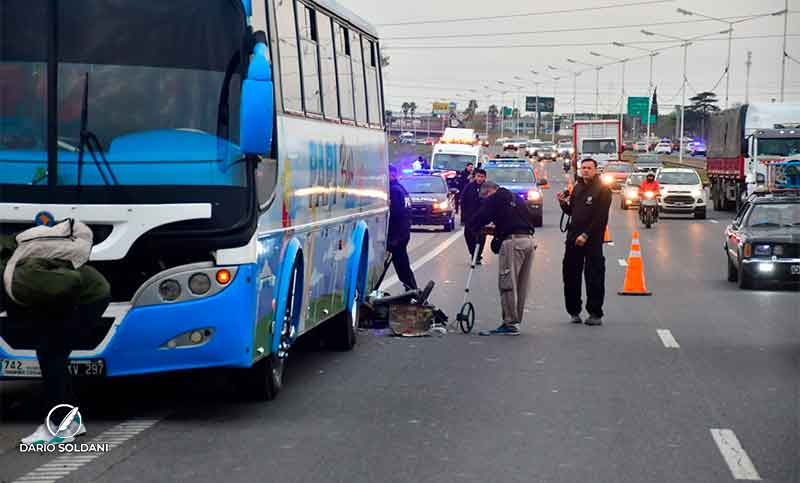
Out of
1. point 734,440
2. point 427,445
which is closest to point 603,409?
point 734,440

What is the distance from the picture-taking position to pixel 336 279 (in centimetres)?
1338

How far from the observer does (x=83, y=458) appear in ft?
27.6

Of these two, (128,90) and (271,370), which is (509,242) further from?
(128,90)

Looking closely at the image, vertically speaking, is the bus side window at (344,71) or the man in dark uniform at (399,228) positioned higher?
the bus side window at (344,71)

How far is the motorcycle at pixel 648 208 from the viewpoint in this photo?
43.9 meters

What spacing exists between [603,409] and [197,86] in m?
3.78

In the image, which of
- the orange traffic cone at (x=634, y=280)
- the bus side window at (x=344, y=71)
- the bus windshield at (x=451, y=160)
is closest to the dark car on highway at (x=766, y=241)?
the orange traffic cone at (x=634, y=280)

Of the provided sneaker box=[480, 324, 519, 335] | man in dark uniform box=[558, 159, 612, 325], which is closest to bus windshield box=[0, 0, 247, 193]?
sneaker box=[480, 324, 519, 335]

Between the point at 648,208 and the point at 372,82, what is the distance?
28.8 meters

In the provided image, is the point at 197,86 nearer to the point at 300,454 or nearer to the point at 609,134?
the point at 300,454

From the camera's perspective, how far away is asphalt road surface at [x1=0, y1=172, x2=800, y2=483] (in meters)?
8.30

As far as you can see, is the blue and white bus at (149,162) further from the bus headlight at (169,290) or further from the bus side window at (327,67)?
the bus side window at (327,67)

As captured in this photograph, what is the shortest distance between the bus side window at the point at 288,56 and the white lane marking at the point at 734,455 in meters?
3.87

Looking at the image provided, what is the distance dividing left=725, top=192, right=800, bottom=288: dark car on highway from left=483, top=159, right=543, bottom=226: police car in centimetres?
1751
